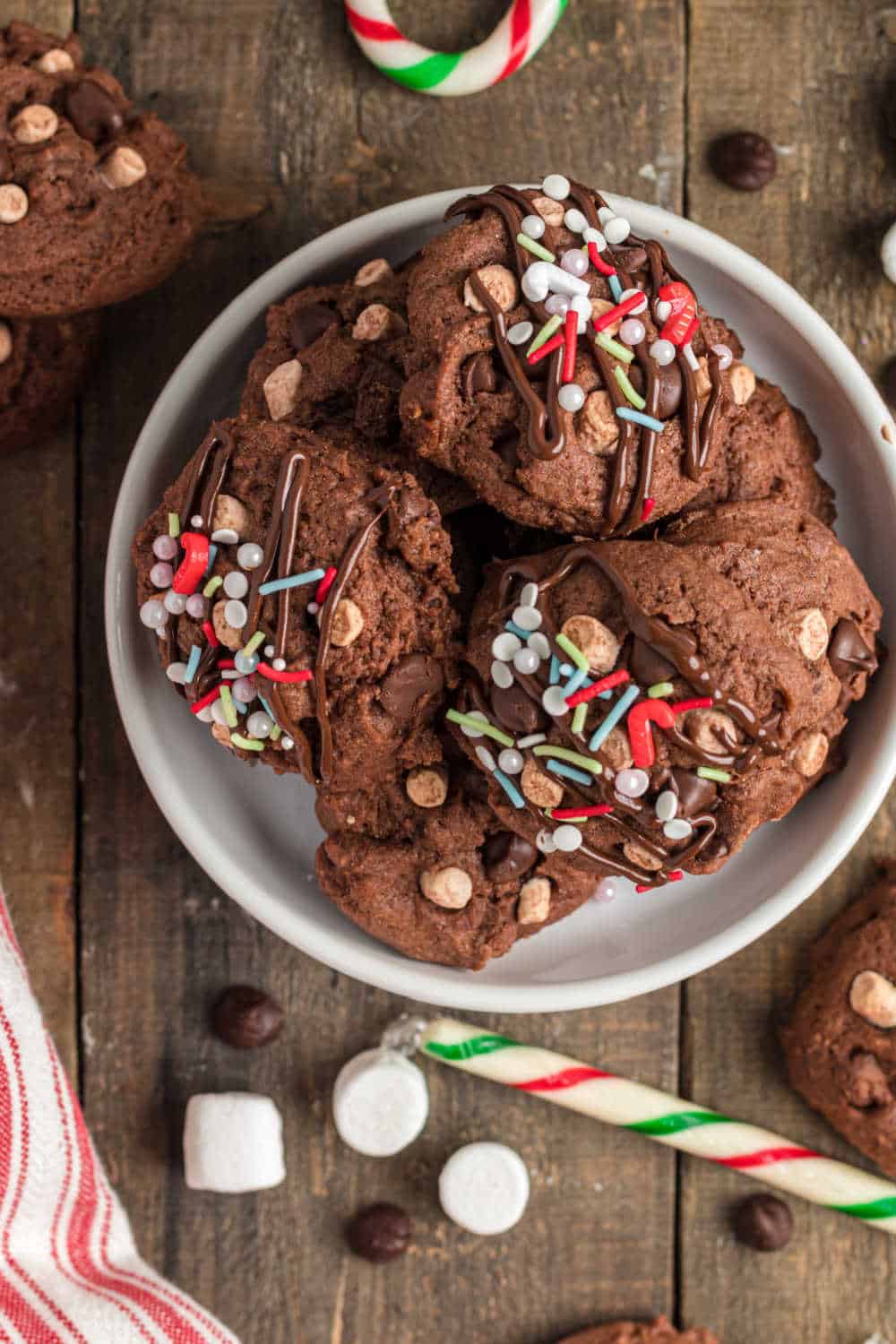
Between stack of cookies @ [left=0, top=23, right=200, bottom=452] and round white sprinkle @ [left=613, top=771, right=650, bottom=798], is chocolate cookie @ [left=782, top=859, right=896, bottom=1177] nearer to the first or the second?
round white sprinkle @ [left=613, top=771, right=650, bottom=798]

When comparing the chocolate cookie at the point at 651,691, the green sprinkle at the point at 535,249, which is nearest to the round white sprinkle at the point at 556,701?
the chocolate cookie at the point at 651,691

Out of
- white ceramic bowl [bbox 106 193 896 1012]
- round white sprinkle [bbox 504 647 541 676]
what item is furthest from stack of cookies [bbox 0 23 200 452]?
round white sprinkle [bbox 504 647 541 676]

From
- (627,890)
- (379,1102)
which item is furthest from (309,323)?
→ (379,1102)

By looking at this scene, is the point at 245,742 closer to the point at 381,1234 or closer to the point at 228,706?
the point at 228,706

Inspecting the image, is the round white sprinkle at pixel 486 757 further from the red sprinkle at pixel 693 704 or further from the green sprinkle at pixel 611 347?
the green sprinkle at pixel 611 347

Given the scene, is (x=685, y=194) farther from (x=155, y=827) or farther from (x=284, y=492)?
(x=155, y=827)

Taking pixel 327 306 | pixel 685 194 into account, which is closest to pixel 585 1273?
pixel 327 306

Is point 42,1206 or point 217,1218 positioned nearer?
point 42,1206
